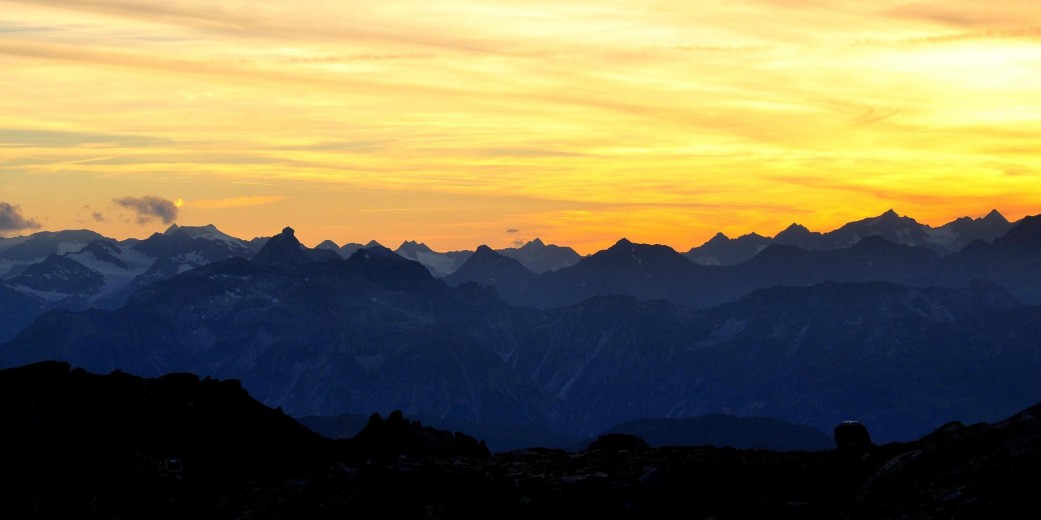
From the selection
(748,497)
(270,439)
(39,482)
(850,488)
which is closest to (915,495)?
(850,488)

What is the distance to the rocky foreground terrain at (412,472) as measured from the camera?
37750 mm

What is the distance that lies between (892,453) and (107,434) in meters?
42.6

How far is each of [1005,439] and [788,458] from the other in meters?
10.7

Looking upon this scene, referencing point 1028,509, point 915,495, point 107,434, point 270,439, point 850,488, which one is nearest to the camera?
point 1028,509

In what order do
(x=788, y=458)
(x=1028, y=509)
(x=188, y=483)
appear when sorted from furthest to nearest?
(x=188, y=483), (x=788, y=458), (x=1028, y=509)

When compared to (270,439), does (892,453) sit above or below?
above

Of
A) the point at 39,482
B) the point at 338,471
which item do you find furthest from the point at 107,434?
the point at 338,471

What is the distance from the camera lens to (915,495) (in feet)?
121

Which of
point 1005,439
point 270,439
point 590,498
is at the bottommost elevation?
point 270,439

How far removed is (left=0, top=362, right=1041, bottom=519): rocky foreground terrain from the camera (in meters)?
37.8

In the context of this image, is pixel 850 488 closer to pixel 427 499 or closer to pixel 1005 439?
pixel 1005 439

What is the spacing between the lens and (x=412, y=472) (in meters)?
45.6

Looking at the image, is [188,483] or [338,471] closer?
[338,471]

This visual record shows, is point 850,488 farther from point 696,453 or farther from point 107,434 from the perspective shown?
point 107,434
